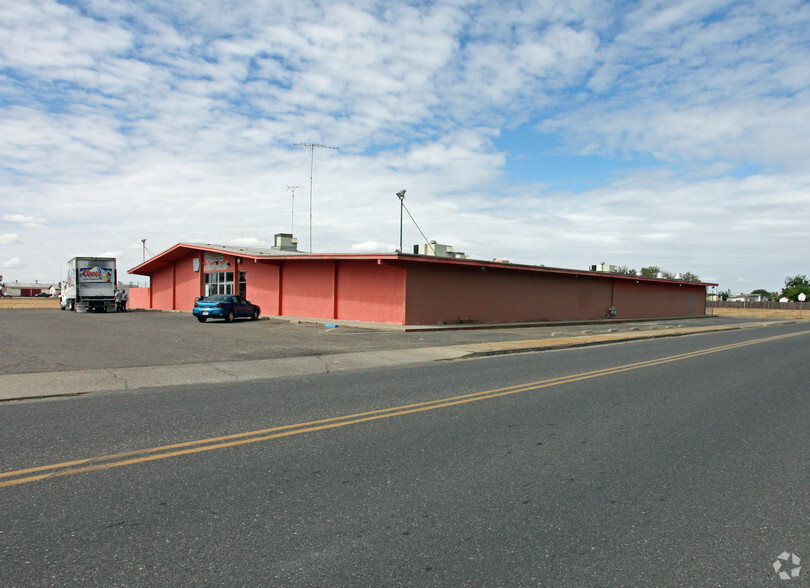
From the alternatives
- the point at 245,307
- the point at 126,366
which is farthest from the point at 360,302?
the point at 126,366

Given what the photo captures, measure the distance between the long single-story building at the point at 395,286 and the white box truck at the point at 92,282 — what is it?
14.5ft

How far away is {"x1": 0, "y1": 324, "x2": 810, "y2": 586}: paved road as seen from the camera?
3.28 metres

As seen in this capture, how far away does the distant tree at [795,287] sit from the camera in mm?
121662

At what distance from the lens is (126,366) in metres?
11.4

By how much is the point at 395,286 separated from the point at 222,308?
30.3ft

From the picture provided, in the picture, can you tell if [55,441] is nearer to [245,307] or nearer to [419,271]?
[419,271]

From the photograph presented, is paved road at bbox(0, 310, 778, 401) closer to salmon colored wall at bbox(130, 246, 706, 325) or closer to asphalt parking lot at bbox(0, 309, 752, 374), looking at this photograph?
asphalt parking lot at bbox(0, 309, 752, 374)

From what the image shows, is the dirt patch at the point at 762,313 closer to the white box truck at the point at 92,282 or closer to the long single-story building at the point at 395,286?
the long single-story building at the point at 395,286

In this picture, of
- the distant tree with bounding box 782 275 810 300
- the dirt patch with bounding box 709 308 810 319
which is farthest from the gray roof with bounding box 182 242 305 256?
the distant tree with bounding box 782 275 810 300

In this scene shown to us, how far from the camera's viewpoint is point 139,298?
51.8 meters

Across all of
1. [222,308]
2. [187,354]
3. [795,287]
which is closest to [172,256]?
[222,308]

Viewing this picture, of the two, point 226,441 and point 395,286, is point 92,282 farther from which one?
point 226,441

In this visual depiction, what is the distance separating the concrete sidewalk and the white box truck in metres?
29.9

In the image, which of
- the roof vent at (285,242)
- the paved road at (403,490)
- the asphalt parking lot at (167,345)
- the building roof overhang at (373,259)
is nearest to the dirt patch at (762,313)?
the building roof overhang at (373,259)
